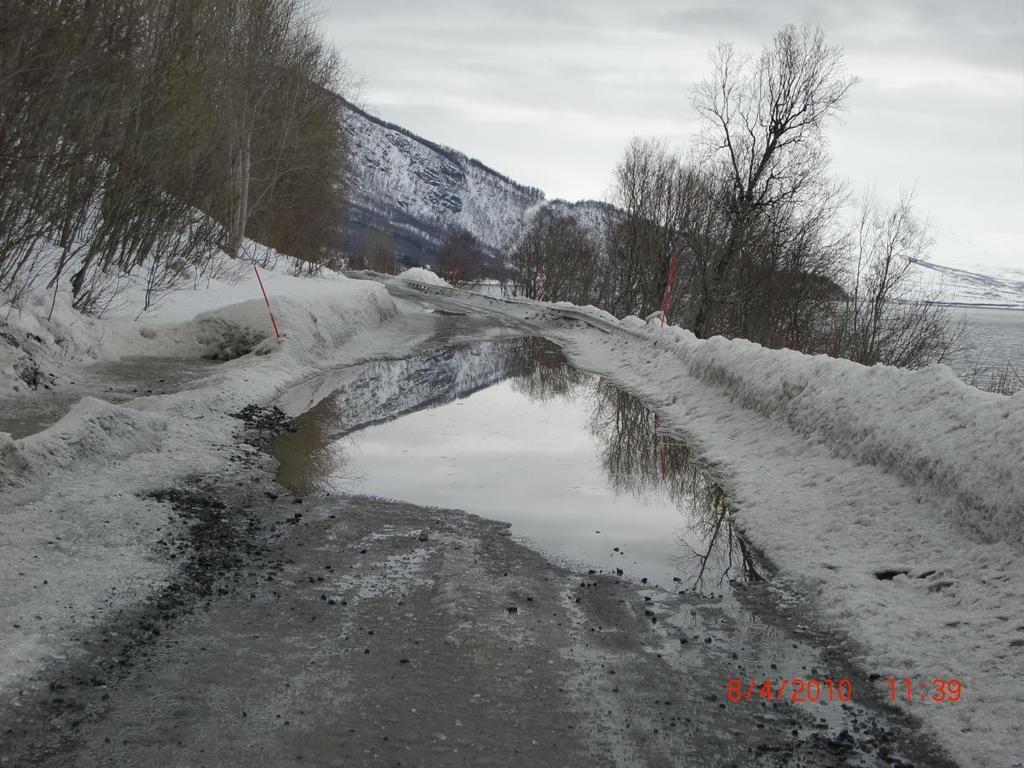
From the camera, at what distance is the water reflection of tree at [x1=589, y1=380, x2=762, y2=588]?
23.1 ft

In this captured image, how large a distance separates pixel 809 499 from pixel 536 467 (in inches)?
118

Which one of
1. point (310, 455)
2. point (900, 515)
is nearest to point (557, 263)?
point (310, 455)

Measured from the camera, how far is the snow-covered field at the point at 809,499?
502 cm

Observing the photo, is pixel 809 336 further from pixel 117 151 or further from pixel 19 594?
pixel 19 594

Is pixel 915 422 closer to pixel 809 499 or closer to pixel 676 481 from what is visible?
pixel 809 499

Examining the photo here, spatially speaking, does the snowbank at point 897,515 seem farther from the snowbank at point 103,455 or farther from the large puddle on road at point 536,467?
the snowbank at point 103,455

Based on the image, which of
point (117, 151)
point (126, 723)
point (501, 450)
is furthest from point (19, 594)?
point (117, 151)

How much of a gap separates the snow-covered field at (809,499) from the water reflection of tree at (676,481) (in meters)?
0.26

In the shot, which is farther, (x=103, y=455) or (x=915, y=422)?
(x=915, y=422)

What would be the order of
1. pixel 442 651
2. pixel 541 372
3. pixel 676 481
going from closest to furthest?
pixel 442 651 < pixel 676 481 < pixel 541 372

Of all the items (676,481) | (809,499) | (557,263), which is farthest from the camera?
(557,263)

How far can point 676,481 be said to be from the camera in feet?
31.8

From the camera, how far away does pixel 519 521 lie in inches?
304

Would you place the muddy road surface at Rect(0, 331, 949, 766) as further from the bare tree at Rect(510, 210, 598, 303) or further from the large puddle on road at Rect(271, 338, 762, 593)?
the bare tree at Rect(510, 210, 598, 303)
